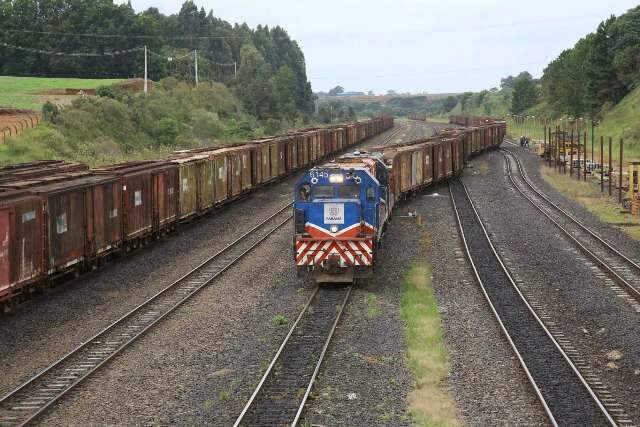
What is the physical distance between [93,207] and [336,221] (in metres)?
7.79

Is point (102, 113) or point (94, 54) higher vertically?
point (94, 54)

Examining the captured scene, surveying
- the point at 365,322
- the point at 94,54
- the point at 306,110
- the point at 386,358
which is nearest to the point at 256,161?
the point at 365,322

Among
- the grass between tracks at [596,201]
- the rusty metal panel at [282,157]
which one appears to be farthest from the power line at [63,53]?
the grass between tracks at [596,201]

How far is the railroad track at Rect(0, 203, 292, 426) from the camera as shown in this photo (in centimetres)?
1359

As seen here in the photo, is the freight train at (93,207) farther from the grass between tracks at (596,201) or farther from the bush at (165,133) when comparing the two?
the bush at (165,133)

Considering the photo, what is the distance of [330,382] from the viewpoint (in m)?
14.6

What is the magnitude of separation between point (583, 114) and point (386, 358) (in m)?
104

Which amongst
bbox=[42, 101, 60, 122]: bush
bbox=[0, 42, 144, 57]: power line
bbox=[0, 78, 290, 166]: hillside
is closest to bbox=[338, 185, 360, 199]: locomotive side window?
bbox=[0, 78, 290, 166]: hillside

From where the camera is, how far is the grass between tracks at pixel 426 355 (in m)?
13.2

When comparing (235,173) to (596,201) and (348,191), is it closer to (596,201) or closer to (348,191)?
(348,191)

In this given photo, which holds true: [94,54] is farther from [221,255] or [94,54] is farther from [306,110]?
[221,255]

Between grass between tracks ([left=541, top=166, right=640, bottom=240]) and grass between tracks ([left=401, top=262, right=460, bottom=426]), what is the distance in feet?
44.5

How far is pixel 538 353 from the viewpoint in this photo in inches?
641

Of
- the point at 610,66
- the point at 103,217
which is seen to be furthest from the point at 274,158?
the point at 610,66
